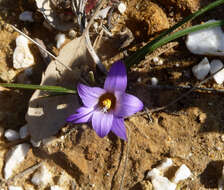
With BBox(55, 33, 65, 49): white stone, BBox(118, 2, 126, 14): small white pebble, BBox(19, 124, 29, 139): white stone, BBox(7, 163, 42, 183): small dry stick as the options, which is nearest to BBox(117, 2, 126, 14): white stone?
BBox(118, 2, 126, 14): small white pebble

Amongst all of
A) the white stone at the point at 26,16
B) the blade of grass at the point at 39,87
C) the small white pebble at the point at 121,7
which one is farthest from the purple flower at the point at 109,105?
the white stone at the point at 26,16

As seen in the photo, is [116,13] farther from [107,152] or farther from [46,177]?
[46,177]

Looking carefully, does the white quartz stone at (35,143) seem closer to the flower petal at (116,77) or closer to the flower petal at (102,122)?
the flower petal at (102,122)

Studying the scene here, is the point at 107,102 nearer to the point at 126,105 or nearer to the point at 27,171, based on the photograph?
the point at 126,105

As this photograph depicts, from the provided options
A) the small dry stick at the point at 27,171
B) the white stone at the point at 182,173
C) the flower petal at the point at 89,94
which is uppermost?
the flower petal at the point at 89,94

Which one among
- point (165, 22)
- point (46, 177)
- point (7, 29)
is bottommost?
point (46, 177)

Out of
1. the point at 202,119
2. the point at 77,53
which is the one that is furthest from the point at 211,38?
the point at 77,53

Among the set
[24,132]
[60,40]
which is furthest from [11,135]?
[60,40]
